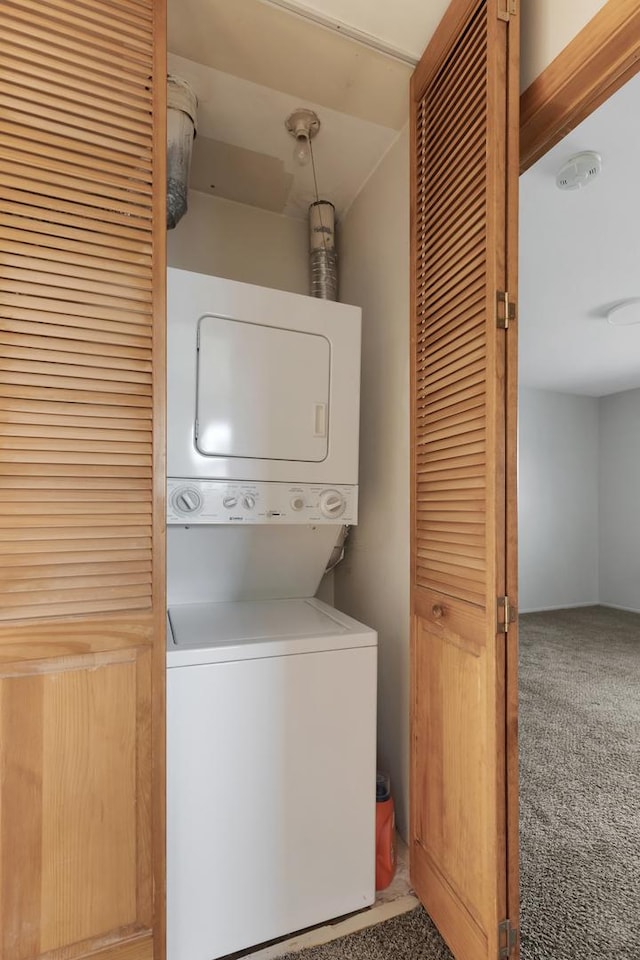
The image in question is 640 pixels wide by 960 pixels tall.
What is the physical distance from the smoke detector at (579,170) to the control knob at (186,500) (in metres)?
2.24

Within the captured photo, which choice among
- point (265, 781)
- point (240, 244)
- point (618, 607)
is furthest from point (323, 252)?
point (618, 607)

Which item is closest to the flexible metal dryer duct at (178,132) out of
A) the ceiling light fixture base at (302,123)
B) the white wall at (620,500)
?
the ceiling light fixture base at (302,123)

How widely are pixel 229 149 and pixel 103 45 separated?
Answer: 3.00ft

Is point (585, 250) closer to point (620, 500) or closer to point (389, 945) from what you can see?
point (389, 945)

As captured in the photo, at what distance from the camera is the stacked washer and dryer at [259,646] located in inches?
53.4

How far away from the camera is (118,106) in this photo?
3.95 ft

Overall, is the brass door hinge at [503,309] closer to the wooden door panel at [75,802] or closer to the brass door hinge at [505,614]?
the brass door hinge at [505,614]

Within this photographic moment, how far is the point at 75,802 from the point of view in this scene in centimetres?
115

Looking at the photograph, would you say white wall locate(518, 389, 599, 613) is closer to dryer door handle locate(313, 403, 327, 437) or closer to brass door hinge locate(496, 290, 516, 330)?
dryer door handle locate(313, 403, 327, 437)

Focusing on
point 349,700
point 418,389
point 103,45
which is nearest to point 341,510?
point 418,389

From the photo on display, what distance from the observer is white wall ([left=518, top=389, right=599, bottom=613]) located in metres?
6.22

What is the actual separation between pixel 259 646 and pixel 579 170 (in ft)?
8.17

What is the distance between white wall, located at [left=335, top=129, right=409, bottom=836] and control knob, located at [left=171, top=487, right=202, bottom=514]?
782 mm

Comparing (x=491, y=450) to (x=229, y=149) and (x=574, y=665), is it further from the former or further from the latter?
(x=574, y=665)
